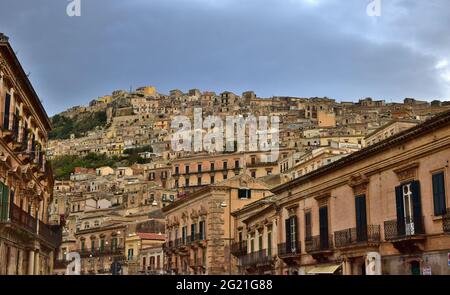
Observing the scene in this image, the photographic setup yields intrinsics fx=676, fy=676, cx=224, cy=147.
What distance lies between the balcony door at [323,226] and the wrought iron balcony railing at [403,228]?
18.4ft

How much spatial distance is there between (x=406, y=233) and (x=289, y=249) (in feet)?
37.8

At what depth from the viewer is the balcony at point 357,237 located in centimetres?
2797

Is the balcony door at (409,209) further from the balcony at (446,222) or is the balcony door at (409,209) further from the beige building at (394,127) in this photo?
the beige building at (394,127)

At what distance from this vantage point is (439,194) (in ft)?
78.8

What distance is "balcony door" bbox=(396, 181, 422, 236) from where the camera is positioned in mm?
25047

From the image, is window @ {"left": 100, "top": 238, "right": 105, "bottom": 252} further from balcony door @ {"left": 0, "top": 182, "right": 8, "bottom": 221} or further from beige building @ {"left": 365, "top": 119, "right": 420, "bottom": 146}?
balcony door @ {"left": 0, "top": 182, "right": 8, "bottom": 221}

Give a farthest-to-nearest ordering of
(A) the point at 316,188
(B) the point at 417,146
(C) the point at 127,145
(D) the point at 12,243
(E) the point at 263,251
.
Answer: (C) the point at 127,145, (E) the point at 263,251, (A) the point at 316,188, (D) the point at 12,243, (B) the point at 417,146

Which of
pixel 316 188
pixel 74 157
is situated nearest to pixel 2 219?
pixel 316 188

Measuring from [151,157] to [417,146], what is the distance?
143 metres

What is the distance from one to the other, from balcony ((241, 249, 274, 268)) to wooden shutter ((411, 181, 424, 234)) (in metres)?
15.5

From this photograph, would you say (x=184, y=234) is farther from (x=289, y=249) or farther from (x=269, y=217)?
(x=289, y=249)

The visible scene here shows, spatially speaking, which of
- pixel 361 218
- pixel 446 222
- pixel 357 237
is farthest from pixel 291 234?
pixel 446 222
